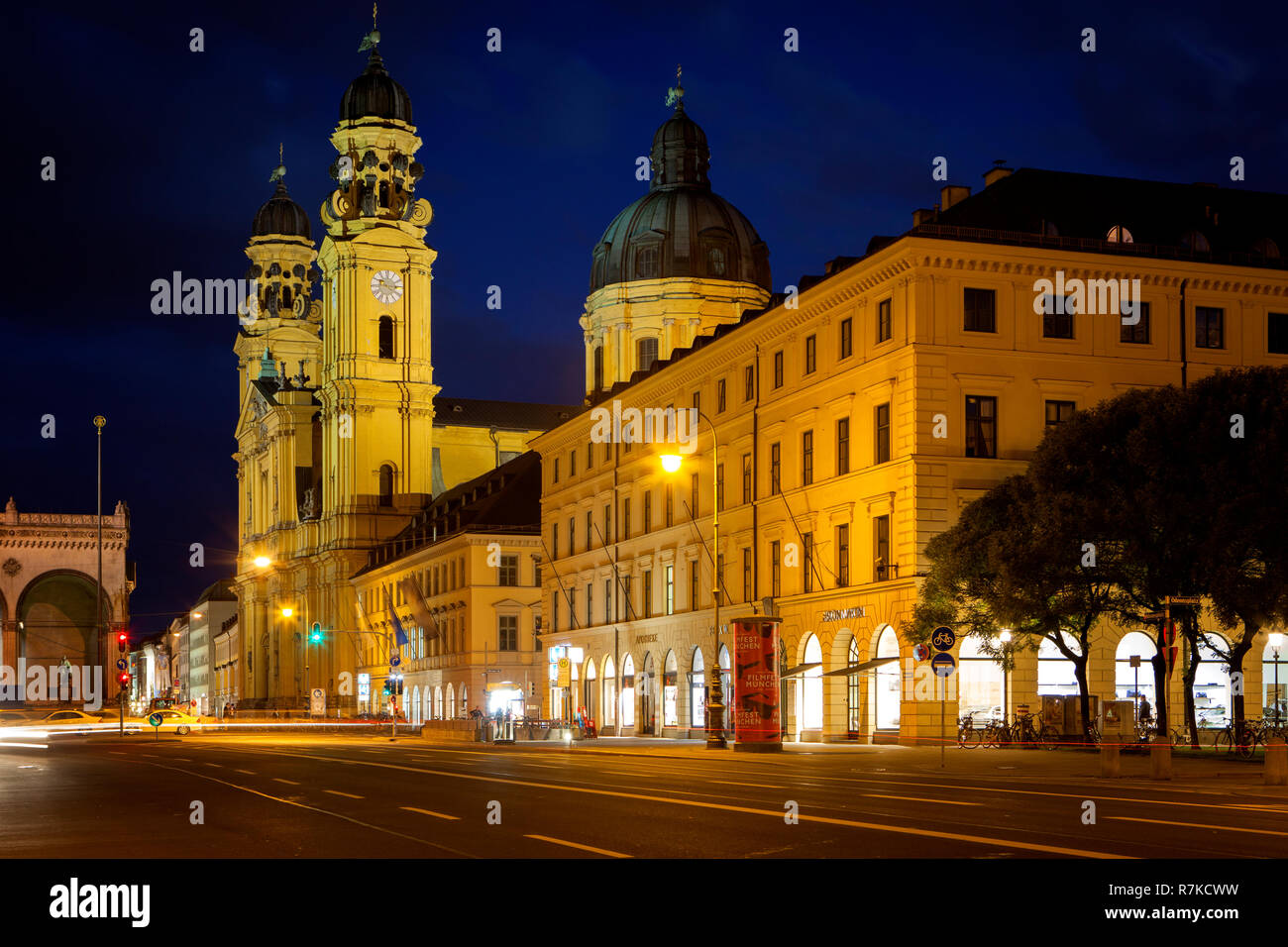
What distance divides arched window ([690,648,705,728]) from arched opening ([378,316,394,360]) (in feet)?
238

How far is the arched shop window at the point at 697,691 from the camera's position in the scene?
2633 inches

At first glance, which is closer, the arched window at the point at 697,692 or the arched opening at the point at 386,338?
the arched window at the point at 697,692

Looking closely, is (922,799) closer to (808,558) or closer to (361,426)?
(808,558)

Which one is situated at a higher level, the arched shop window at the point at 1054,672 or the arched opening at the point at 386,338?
the arched opening at the point at 386,338

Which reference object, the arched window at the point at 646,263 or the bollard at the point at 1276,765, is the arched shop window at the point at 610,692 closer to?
the arched window at the point at 646,263

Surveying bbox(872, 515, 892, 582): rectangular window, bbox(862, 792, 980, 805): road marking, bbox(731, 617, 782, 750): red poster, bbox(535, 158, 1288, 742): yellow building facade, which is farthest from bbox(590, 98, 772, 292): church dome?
bbox(862, 792, 980, 805): road marking

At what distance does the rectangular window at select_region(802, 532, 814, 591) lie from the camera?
2256 inches

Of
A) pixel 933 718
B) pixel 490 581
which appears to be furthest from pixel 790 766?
pixel 490 581

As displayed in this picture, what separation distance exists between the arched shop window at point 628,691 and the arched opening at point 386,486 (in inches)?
2472

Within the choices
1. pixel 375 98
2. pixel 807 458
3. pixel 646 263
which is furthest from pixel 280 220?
pixel 807 458

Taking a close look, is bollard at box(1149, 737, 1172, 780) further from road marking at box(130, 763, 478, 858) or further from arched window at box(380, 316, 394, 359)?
arched window at box(380, 316, 394, 359)

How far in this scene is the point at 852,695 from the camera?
5588 centimetres

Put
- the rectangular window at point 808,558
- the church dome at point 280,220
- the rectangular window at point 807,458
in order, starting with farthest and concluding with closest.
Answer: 1. the church dome at point 280,220
2. the rectangular window at point 807,458
3. the rectangular window at point 808,558

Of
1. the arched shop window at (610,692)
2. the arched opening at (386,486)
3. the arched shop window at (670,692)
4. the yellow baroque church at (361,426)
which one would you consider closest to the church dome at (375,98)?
the yellow baroque church at (361,426)
